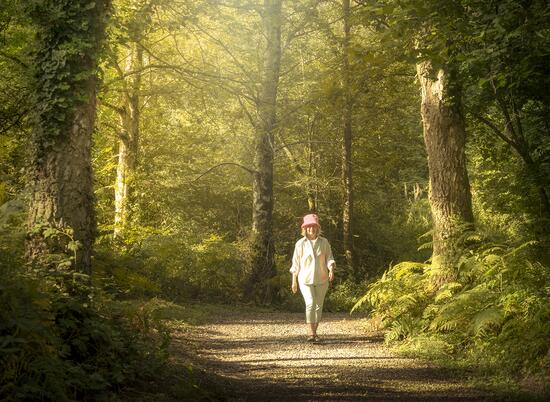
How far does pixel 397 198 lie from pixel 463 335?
877 inches

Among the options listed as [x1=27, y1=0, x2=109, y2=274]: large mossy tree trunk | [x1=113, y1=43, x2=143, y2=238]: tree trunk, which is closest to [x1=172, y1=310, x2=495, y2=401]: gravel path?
[x1=27, y1=0, x2=109, y2=274]: large mossy tree trunk

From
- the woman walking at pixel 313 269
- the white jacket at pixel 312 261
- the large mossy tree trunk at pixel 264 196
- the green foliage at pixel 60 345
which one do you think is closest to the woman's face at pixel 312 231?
the woman walking at pixel 313 269

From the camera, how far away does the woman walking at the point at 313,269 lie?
12.1 meters

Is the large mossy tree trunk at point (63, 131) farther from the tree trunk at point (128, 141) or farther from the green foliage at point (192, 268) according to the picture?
the tree trunk at point (128, 141)

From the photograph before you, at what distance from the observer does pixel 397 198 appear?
32.4 m

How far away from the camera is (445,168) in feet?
42.2

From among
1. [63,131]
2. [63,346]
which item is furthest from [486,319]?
[63,131]

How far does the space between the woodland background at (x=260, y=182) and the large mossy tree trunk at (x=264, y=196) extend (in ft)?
0.15

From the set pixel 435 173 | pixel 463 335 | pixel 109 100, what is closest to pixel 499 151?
pixel 435 173

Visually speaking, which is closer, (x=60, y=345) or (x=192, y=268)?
(x=60, y=345)

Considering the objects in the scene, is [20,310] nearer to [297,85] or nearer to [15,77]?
[15,77]

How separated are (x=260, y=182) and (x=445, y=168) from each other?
7.84m

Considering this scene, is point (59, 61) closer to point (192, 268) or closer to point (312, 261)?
point (312, 261)

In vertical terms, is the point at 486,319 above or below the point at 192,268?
below
